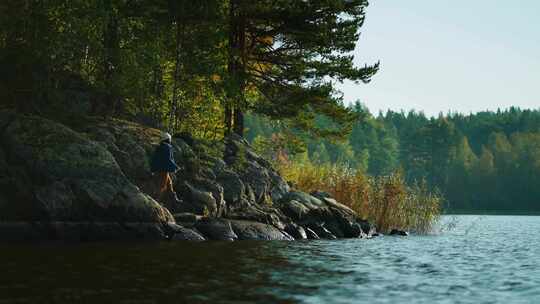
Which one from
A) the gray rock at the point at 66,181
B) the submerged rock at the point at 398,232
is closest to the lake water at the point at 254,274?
the gray rock at the point at 66,181

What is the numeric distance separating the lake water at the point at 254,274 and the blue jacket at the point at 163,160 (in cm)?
388

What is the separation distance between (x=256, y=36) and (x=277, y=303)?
22563 mm

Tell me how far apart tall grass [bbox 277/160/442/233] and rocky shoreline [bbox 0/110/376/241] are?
2712 millimetres

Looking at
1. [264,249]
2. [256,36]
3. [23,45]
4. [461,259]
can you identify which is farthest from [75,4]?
[461,259]

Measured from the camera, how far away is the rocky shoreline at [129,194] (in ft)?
63.5

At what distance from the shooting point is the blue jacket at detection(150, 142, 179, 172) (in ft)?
71.2

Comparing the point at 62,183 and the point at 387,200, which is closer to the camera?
the point at 62,183

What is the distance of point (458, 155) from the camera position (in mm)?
112938

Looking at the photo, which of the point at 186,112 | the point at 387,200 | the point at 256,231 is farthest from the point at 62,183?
the point at 387,200

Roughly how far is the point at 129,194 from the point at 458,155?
3903 inches

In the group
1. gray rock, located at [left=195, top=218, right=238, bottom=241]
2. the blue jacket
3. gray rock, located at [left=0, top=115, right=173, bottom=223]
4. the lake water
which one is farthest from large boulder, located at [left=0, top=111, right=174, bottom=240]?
the lake water

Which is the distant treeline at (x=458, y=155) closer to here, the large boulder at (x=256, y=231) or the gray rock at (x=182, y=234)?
the large boulder at (x=256, y=231)

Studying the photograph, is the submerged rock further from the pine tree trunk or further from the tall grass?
the pine tree trunk

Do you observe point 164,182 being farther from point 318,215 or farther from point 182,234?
point 318,215
